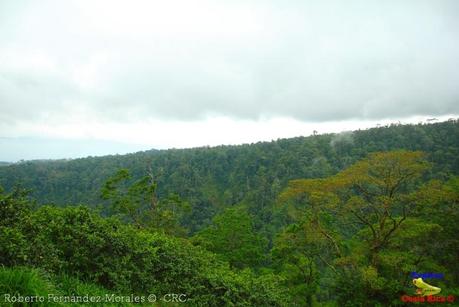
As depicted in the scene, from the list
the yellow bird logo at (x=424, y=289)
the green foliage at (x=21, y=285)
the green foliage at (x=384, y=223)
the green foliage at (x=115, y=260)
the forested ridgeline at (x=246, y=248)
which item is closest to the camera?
the green foliage at (x=21, y=285)

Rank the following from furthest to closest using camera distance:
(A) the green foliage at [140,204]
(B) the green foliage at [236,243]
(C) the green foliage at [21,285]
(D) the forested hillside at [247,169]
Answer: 1. (D) the forested hillside at [247,169]
2. (B) the green foliage at [236,243]
3. (A) the green foliage at [140,204]
4. (C) the green foliage at [21,285]

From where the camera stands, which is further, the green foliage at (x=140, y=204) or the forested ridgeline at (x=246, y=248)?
the green foliage at (x=140, y=204)

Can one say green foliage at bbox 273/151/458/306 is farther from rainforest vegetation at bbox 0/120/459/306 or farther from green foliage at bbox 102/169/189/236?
green foliage at bbox 102/169/189/236

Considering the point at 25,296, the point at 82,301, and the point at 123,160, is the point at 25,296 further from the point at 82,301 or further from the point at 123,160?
the point at 123,160

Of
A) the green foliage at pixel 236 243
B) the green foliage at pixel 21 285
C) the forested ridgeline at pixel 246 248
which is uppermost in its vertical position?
the green foliage at pixel 21 285

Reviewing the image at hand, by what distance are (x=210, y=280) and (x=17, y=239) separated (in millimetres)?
5475

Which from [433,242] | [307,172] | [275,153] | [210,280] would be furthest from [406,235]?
[275,153]

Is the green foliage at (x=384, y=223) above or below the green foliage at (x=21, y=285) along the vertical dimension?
below

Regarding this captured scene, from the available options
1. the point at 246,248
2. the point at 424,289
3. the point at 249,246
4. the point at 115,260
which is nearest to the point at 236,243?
the point at 246,248

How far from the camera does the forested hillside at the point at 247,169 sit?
87.9 metres

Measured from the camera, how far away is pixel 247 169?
112125 mm

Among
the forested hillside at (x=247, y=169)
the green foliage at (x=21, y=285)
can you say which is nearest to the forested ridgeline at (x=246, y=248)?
the green foliage at (x=21, y=285)

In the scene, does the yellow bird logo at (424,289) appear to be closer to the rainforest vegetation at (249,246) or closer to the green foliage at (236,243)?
the rainforest vegetation at (249,246)

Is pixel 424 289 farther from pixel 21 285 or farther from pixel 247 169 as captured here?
pixel 247 169
